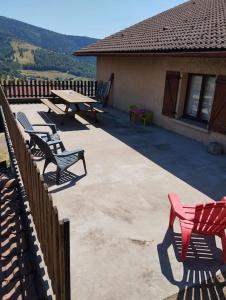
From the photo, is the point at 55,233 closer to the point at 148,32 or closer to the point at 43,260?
the point at 43,260

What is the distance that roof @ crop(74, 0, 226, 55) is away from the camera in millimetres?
8539

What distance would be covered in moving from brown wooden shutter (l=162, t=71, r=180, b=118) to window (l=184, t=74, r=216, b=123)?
0.42 metres

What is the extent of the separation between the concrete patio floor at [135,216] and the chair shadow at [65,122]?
1312 millimetres

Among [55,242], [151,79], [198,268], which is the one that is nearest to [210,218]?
[198,268]

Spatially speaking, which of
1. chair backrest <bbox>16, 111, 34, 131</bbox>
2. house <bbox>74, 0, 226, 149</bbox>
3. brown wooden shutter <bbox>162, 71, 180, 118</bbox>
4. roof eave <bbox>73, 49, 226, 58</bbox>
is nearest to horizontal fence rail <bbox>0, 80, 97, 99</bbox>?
house <bbox>74, 0, 226, 149</bbox>

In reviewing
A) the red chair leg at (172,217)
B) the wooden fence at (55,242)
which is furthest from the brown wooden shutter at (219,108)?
the wooden fence at (55,242)

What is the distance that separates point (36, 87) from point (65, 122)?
18.7 feet

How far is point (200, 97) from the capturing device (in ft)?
30.3

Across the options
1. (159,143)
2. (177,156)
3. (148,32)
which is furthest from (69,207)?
(148,32)

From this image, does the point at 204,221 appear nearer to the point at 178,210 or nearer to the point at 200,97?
the point at 178,210

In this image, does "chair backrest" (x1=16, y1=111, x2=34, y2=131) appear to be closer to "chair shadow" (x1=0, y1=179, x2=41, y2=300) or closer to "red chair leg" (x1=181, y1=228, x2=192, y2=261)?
"chair shadow" (x1=0, y1=179, x2=41, y2=300)

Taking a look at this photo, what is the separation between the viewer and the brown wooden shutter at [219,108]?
26.0 feet

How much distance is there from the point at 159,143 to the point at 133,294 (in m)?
6.17

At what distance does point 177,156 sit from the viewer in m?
7.64
